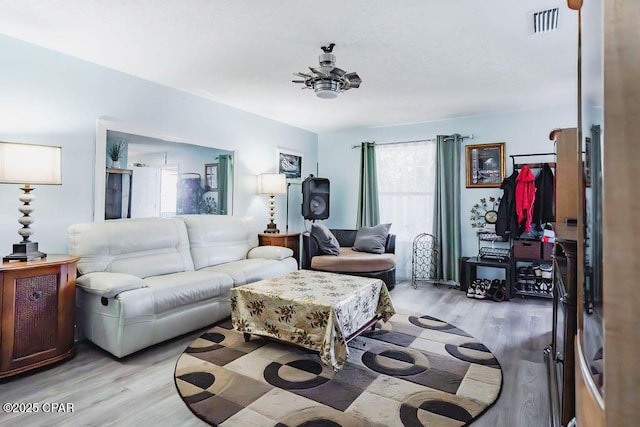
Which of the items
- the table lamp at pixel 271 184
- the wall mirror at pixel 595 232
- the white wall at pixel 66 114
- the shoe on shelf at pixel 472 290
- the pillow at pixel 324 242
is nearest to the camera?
the wall mirror at pixel 595 232

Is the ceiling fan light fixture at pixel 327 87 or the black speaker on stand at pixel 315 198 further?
the black speaker on stand at pixel 315 198

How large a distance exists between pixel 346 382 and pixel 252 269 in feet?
5.65

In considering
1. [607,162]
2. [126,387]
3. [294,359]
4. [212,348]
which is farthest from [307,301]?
[607,162]

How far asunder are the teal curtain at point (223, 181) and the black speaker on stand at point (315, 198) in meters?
1.31

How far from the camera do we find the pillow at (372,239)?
486 cm

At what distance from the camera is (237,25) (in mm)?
2453

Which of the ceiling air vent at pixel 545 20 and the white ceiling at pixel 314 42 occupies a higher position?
the white ceiling at pixel 314 42

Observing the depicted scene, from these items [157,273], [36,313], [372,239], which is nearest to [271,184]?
[372,239]

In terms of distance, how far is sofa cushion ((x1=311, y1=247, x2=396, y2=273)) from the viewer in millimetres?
4410

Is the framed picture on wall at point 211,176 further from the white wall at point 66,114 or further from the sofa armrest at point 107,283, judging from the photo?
the sofa armrest at point 107,283

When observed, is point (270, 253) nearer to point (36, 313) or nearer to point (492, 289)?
point (36, 313)

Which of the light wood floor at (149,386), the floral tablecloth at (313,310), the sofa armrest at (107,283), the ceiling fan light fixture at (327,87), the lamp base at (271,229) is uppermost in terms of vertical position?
the ceiling fan light fixture at (327,87)

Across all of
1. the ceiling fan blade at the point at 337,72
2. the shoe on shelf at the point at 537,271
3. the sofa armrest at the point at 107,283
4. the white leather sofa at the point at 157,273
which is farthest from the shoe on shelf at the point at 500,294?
the sofa armrest at the point at 107,283

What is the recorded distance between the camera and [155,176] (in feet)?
12.1
